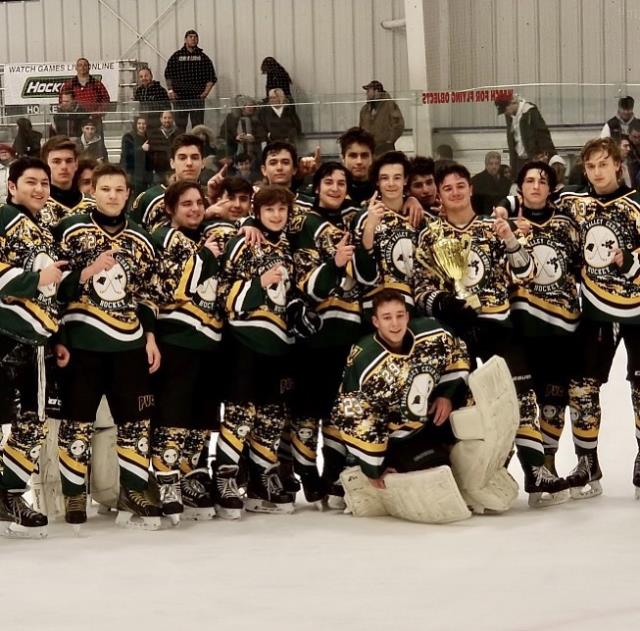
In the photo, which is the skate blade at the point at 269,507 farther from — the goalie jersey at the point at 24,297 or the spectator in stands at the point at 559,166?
the spectator in stands at the point at 559,166

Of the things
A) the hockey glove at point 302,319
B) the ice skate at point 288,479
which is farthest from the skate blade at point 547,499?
the hockey glove at point 302,319

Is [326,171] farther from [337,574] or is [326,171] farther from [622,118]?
[622,118]

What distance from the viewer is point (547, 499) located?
5.07 m

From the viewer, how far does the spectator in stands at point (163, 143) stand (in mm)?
8266

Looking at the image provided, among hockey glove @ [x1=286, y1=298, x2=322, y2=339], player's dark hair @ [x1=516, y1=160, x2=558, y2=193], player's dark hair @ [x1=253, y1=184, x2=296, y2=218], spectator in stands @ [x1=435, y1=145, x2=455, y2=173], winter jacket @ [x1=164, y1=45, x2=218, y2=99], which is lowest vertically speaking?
hockey glove @ [x1=286, y1=298, x2=322, y2=339]

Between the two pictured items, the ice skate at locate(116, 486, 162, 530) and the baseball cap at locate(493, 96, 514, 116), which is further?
the baseball cap at locate(493, 96, 514, 116)

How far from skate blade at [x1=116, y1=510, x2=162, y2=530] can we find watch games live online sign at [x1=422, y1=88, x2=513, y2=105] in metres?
4.31

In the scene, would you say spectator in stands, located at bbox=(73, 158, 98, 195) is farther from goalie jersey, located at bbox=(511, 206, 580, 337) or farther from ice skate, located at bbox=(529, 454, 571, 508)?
ice skate, located at bbox=(529, 454, 571, 508)

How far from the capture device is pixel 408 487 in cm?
476

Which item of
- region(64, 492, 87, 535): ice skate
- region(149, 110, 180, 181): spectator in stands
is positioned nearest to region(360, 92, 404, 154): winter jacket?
region(149, 110, 180, 181): spectator in stands

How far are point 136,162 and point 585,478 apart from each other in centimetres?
396

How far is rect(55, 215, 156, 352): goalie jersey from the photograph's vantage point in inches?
A: 184

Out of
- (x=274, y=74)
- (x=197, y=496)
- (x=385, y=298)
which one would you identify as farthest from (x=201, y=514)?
(x=274, y=74)

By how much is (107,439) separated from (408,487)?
1.11 metres
